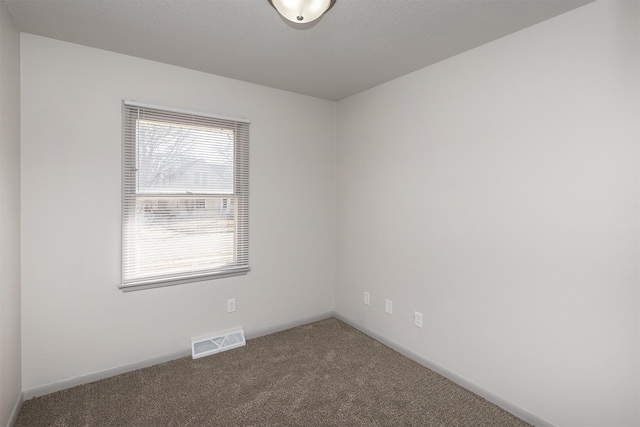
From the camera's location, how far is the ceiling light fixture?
142 cm

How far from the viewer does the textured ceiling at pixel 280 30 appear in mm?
1786

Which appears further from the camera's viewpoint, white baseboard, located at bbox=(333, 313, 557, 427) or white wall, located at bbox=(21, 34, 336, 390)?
white wall, located at bbox=(21, 34, 336, 390)

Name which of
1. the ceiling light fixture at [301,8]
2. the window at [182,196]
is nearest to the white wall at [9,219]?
the window at [182,196]

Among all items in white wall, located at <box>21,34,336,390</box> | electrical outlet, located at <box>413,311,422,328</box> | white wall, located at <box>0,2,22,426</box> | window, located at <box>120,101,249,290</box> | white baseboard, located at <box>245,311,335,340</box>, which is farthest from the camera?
white baseboard, located at <box>245,311,335,340</box>

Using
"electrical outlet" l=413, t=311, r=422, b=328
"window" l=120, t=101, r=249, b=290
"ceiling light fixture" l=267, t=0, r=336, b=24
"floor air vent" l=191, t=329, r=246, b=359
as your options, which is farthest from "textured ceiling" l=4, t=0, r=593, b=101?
"floor air vent" l=191, t=329, r=246, b=359

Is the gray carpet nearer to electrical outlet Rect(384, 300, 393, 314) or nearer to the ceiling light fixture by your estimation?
electrical outlet Rect(384, 300, 393, 314)

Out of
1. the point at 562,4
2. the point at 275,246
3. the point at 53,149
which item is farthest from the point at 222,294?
the point at 562,4

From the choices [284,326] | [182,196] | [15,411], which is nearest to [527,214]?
[284,326]

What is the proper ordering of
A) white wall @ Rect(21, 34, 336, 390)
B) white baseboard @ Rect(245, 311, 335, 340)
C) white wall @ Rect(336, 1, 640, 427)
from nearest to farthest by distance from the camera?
white wall @ Rect(336, 1, 640, 427), white wall @ Rect(21, 34, 336, 390), white baseboard @ Rect(245, 311, 335, 340)

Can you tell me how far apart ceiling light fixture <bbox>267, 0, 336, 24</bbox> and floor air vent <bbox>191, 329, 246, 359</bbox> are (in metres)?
2.64

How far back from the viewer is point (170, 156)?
2.64 m

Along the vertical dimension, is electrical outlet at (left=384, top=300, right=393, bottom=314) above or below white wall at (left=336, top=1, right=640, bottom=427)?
below

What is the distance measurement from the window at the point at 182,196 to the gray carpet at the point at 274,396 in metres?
0.74

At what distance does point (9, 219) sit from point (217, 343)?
1.77 m
